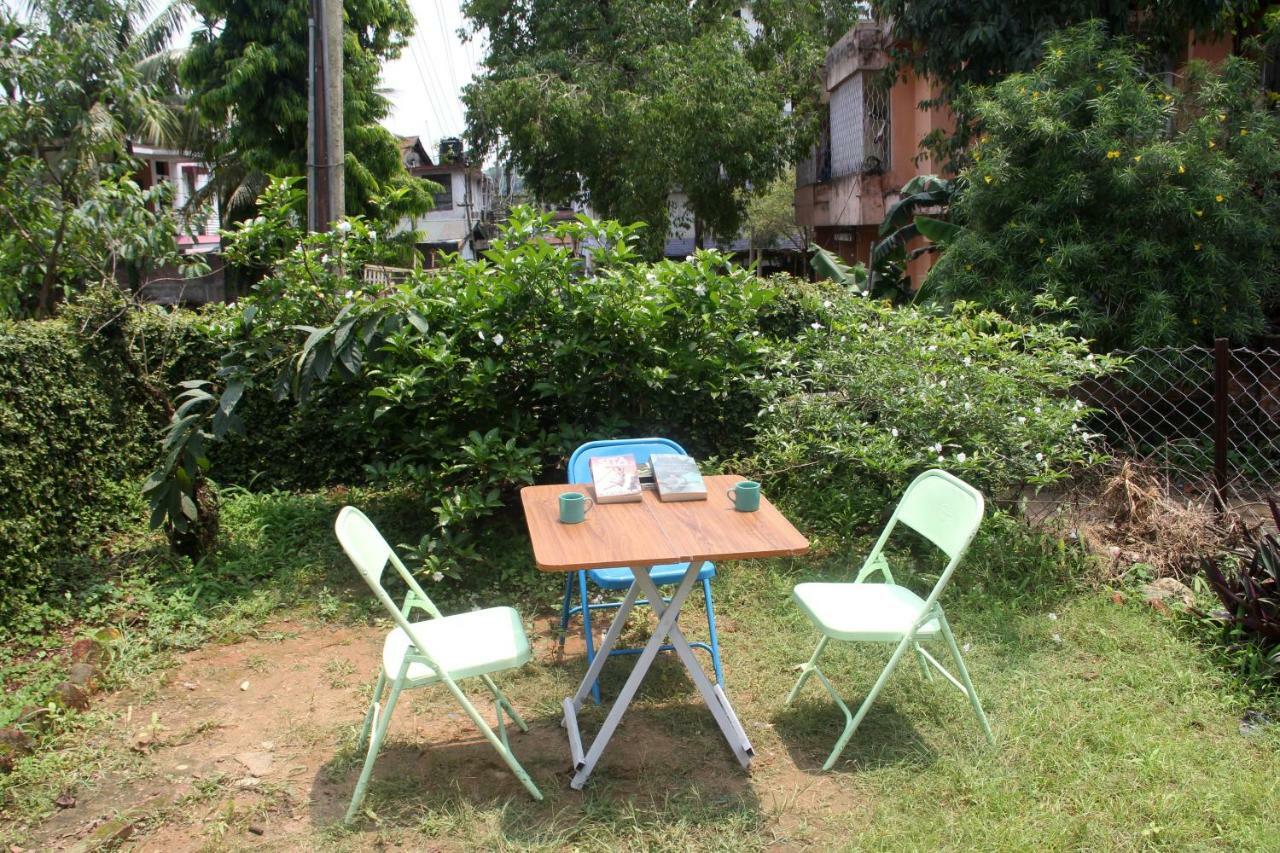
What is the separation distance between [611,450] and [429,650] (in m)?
1.78

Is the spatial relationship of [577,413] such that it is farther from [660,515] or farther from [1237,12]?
[1237,12]

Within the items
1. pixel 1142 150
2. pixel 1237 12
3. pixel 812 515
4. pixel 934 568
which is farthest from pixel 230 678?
pixel 1237 12

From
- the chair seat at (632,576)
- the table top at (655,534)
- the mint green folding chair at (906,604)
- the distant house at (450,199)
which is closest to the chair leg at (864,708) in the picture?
the mint green folding chair at (906,604)

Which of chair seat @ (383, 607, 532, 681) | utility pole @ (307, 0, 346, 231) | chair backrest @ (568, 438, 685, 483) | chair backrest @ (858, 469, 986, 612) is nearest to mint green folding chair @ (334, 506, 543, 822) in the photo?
chair seat @ (383, 607, 532, 681)

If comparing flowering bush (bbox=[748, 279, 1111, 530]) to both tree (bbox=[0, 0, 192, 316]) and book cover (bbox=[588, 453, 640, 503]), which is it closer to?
book cover (bbox=[588, 453, 640, 503])

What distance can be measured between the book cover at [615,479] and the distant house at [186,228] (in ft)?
10.2

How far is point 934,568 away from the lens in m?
5.68

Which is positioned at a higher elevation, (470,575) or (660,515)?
(660,515)

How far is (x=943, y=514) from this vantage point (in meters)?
3.90

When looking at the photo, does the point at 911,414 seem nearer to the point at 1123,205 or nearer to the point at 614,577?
the point at 614,577

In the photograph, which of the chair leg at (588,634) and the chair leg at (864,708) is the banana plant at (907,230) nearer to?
the chair leg at (588,634)

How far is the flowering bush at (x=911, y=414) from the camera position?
5.46 m

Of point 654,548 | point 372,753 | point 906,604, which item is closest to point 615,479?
point 654,548

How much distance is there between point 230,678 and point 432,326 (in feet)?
7.96
